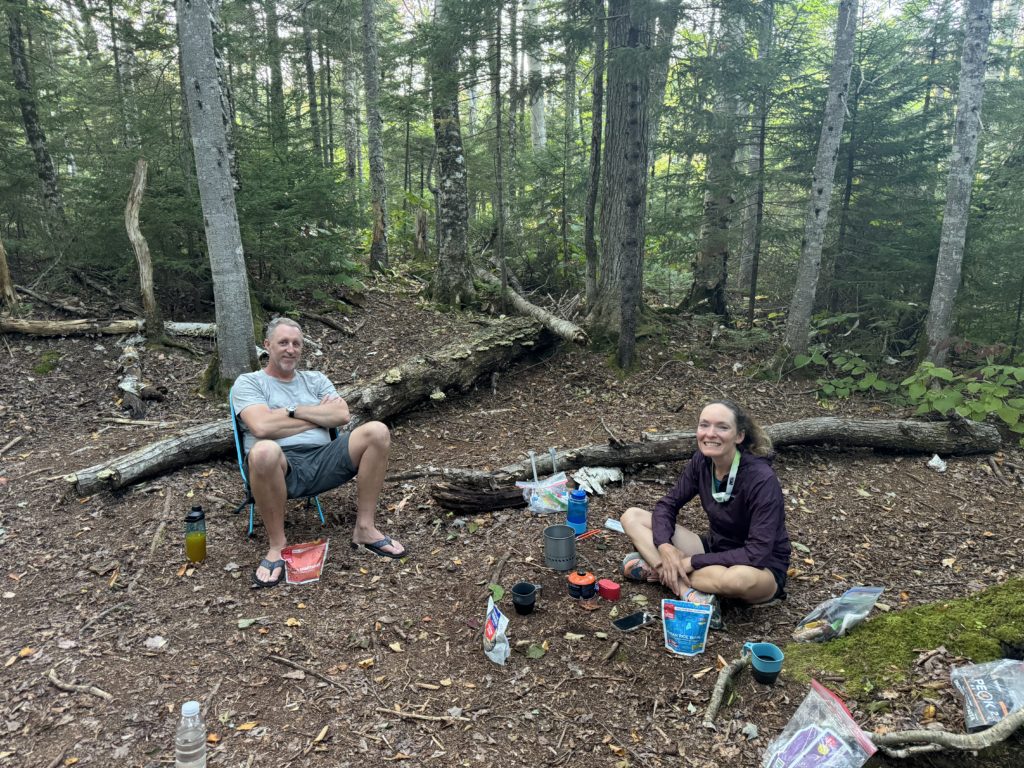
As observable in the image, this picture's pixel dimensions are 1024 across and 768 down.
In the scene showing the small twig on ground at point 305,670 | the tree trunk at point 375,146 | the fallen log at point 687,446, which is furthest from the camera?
the tree trunk at point 375,146

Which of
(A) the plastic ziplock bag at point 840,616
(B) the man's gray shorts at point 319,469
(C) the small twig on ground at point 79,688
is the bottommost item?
(C) the small twig on ground at point 79,688

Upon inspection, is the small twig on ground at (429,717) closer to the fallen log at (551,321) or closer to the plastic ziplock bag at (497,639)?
the plastic ziplock bag at (497,639)

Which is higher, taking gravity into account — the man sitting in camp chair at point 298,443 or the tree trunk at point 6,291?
Result: the tree trunk at point 6,291

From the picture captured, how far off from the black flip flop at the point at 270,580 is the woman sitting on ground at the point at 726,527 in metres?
2.09

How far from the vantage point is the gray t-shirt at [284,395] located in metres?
3.67

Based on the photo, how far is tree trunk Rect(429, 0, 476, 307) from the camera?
843 cm

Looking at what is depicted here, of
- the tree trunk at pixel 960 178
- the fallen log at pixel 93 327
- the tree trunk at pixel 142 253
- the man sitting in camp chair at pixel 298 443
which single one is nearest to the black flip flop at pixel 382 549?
the man sitting in camp chair at pixel 298 443

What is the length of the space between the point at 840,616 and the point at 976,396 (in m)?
5.00

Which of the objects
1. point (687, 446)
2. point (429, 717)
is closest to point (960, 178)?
point (687, 446)

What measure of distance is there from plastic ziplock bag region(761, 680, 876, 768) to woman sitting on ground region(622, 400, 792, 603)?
92cm

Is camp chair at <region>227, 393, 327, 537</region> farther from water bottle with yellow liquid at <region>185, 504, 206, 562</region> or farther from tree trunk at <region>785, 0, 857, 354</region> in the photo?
tree trunk at <region>785, 0, 857, 354</region>

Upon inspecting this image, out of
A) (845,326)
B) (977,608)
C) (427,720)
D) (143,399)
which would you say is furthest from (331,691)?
(845,326)

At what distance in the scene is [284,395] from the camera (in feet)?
12.7

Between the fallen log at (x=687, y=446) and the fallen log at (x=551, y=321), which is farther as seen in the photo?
the fallen log at (x=551, y=321)
